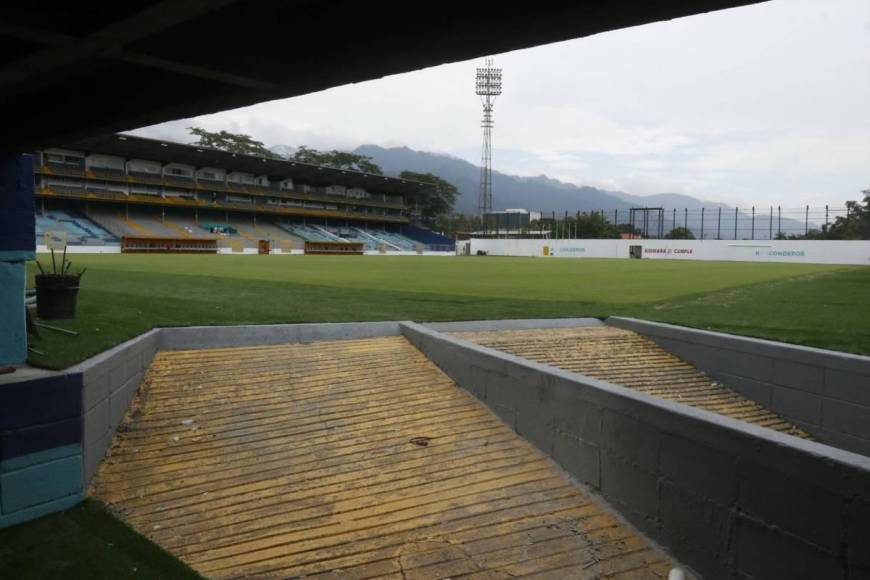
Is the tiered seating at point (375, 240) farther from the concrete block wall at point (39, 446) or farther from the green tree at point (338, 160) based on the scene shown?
the concrete block wall at point (39, 446)

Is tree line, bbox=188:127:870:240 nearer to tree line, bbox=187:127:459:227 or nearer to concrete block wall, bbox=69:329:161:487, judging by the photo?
tree line, bbox=187:127:459:227

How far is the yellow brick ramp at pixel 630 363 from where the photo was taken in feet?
31.2

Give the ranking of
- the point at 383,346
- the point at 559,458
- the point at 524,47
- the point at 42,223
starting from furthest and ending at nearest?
the point at 42,223
the point at 383,346
the point at 559,458
the point at 524,47

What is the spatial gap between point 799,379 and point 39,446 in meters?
9.49

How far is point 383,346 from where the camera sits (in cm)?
1034

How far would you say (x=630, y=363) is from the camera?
10781 millimetres

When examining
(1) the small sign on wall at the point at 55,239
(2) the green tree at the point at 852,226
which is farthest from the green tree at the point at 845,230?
(1) the small sign on wall at the point at 55,239

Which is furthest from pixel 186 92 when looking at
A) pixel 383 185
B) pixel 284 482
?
pixel 383 185

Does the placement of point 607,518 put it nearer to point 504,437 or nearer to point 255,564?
point 504,437

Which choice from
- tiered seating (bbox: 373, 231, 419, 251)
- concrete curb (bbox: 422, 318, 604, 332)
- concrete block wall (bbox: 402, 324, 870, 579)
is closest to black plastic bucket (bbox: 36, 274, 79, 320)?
concrete curb (bbox: 422, 318, 604, 332)

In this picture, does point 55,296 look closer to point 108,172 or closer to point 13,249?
point 13,249

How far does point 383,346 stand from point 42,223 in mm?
61227

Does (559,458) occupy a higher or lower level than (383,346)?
lower

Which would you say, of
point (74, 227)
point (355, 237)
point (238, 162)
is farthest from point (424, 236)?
point (74, 227)
